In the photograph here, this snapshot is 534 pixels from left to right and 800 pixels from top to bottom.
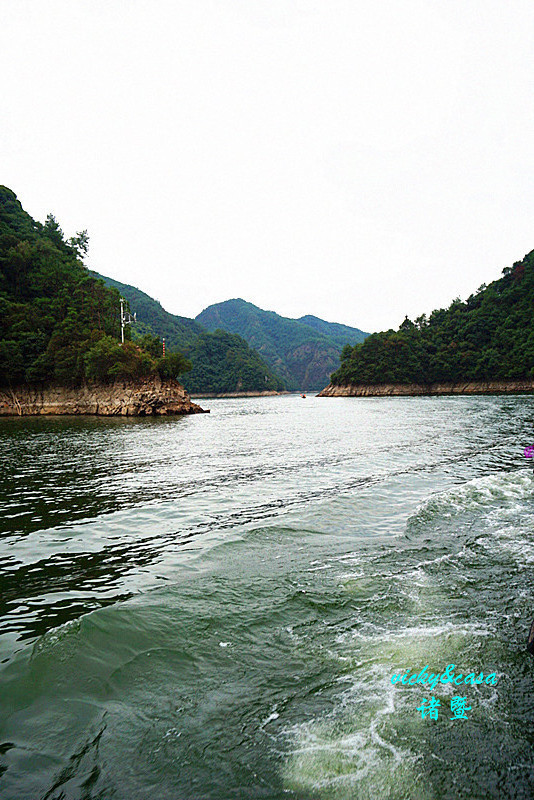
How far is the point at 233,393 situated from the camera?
18088 centimetres

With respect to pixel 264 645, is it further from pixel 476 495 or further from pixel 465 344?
pixel 465 344

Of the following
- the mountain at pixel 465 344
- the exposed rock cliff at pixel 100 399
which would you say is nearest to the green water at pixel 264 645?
the exposed rock cliff at pixel 100 399

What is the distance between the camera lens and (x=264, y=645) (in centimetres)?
476

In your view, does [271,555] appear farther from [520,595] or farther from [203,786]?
[203,786]

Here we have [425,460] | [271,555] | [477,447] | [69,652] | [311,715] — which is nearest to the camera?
[311,715]

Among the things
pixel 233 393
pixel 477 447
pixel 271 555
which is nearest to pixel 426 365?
pixel 233 393

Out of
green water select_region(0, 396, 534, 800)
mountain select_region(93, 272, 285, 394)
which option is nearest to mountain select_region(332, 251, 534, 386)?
mountain select_region(93, 272, 285, 394)

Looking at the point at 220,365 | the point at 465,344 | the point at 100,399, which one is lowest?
the point at 100,399

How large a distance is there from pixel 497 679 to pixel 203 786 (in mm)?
2854

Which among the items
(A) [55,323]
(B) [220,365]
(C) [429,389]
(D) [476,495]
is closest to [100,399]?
(A) [55,323]

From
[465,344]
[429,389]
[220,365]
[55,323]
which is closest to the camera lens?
[55,323]

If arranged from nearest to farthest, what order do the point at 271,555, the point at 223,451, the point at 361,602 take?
the point at 361,602
the point at 271,555
the point at 223,451

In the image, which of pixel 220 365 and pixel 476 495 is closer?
pixel 476 495

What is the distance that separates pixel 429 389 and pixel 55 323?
339 feet
